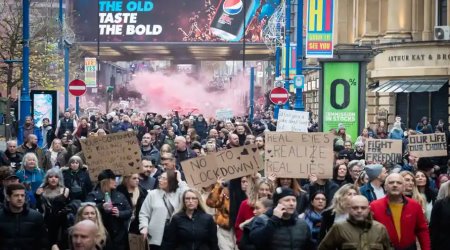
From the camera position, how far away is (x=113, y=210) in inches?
460

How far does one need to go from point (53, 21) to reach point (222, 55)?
37.3m

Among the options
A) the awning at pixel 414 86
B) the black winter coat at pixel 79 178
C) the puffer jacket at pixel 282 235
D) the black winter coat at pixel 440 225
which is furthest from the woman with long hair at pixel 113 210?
the awning at pixel 414 86

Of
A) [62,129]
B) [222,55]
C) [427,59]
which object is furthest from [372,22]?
[222,55]

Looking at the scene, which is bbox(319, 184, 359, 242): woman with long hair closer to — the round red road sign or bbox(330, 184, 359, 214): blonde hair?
bbox(330, 184, 359, 214): blonde hair

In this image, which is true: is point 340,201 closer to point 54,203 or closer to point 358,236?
point 358,236

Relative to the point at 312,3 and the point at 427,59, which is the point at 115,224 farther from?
the point at 427,59

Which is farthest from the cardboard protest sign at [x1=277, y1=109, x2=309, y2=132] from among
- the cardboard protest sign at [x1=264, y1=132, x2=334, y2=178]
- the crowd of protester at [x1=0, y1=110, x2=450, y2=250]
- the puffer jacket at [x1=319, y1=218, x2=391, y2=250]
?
the puffer jacket at [x1=319, y1=218, x2=391, y2=250]

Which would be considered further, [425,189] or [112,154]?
[112,154]

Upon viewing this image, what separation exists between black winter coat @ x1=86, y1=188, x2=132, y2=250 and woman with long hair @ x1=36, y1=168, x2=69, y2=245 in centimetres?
39

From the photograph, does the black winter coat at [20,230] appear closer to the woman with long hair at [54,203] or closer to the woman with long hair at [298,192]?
the woman with long hair at [54,203]

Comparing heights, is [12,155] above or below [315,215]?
above

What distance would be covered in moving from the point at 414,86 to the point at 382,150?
23.9 m

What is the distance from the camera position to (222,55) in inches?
3573

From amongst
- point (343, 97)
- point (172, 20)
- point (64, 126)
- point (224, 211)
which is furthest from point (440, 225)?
point (172, 20)
